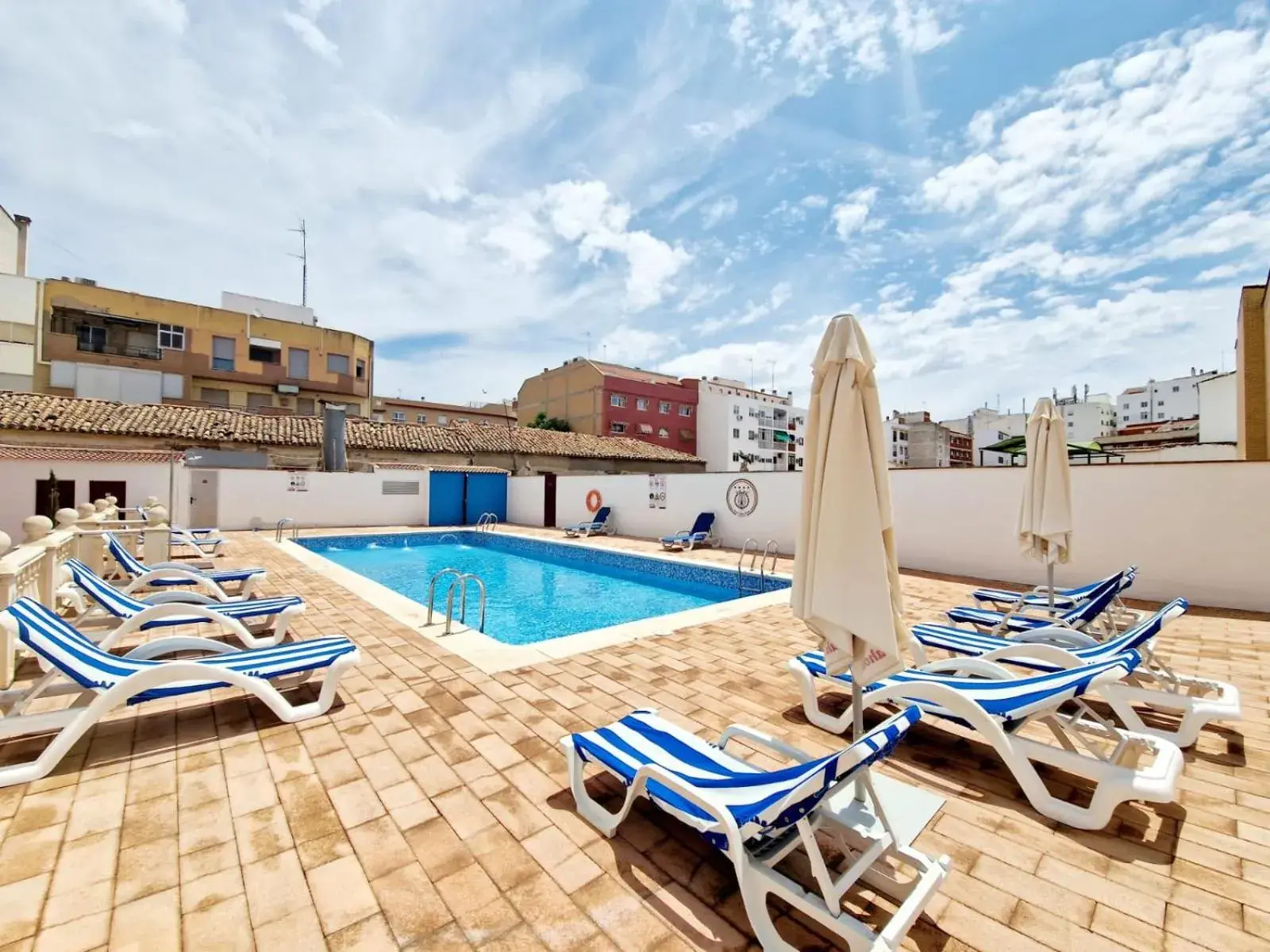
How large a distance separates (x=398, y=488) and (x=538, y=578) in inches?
395

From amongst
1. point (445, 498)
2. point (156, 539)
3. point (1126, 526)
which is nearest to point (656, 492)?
point (445, 498)

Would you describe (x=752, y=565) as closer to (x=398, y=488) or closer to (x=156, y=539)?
(x=156, y=539)

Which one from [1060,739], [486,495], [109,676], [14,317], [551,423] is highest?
[14,317]

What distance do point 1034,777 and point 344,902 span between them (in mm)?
3256

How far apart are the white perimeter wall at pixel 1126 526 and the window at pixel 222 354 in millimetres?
35209

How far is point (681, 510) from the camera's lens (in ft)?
51.0

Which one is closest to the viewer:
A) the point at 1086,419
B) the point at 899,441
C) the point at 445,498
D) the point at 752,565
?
the point at 752,565

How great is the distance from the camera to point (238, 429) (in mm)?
20547

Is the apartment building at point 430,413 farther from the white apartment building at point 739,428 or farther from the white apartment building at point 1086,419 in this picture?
the white apartment building at point 1086,419

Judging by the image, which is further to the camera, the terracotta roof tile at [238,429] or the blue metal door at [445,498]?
the blue metal door at [445,498]

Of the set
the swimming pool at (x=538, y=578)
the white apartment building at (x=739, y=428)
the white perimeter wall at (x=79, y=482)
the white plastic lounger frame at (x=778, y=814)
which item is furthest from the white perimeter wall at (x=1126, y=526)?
the white apartment building at (x=739, y=428)

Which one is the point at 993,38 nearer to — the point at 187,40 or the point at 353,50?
the point at 353,50

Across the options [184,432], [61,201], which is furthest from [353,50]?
[184,432]

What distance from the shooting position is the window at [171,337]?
98.4 ft
